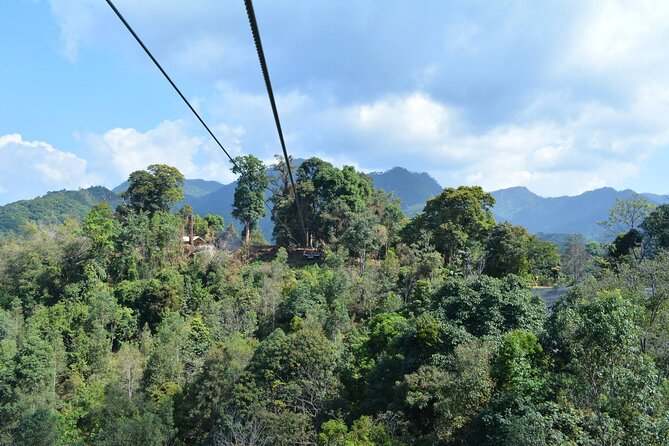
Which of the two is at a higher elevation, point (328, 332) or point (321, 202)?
point (321, 202)

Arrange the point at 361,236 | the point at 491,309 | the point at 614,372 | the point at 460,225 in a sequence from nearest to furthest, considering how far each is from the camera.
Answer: the point at 614,372, the point at 491,309, the point at 460,225, the point at 361,236

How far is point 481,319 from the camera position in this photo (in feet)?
42.6

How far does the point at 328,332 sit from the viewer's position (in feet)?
64.1

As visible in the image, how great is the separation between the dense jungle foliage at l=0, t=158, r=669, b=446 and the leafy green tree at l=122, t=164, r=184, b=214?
0.12 meters

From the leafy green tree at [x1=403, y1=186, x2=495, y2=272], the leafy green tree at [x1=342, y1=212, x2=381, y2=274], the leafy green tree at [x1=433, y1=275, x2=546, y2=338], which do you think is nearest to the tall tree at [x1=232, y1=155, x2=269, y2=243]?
the leafy green tree at [x1=342, y1=212, x2=381, y2=274]

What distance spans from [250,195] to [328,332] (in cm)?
1459

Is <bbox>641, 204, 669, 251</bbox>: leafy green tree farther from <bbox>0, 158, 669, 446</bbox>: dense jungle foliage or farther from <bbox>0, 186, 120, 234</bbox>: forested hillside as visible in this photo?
<bbox>0, 186, 120, 234</bbox>: forested hillside

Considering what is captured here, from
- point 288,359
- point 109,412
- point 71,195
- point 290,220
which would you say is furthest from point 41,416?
point 71,195

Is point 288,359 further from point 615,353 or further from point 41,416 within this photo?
point 615,353

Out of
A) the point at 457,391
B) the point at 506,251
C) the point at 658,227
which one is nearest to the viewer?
the point at 457,391

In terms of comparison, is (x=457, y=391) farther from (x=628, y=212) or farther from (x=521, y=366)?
(x=628, y=212)

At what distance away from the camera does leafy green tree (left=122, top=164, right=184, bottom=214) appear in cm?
3105

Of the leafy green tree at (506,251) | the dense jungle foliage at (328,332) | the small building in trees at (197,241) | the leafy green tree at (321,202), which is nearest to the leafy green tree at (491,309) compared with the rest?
the dense jungle foliage at (328,332)

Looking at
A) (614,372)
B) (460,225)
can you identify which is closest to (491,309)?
(614,372)
